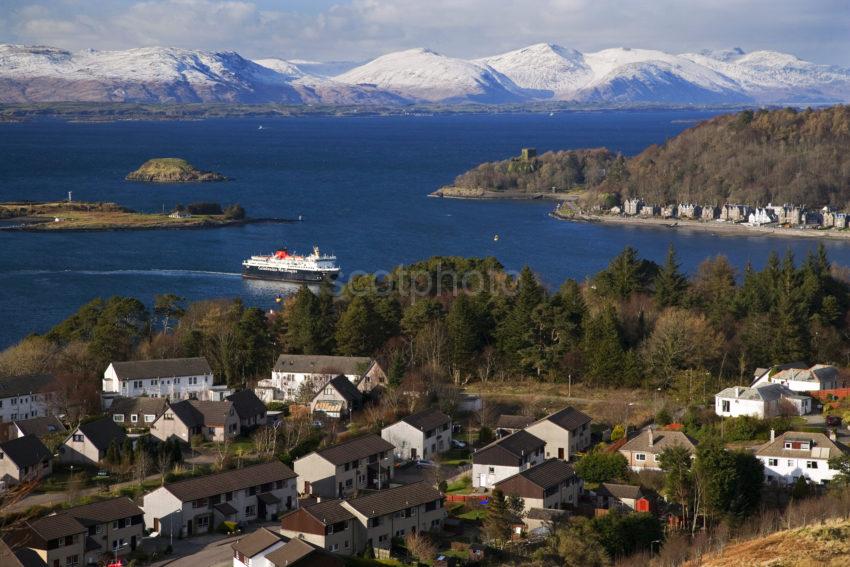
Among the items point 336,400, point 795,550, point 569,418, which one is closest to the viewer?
point 795,550

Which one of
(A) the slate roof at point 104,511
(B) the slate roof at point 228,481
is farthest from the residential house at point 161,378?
(A) the slate roof at point 104,511

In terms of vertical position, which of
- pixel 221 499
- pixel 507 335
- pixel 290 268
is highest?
pixel 507 335

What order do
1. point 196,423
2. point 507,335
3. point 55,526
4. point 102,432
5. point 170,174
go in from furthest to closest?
point 170,174 < point 507,335 < point 196,423 < point 102,432 < point 55,526

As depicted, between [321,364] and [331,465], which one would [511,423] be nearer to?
[331,465]

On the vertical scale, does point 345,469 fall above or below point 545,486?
below

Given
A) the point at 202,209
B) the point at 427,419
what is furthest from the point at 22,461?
the point at 202,209

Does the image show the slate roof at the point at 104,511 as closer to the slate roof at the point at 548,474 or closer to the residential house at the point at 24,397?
the slate roof at the point at 548,474

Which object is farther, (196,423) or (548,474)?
(196,423)
